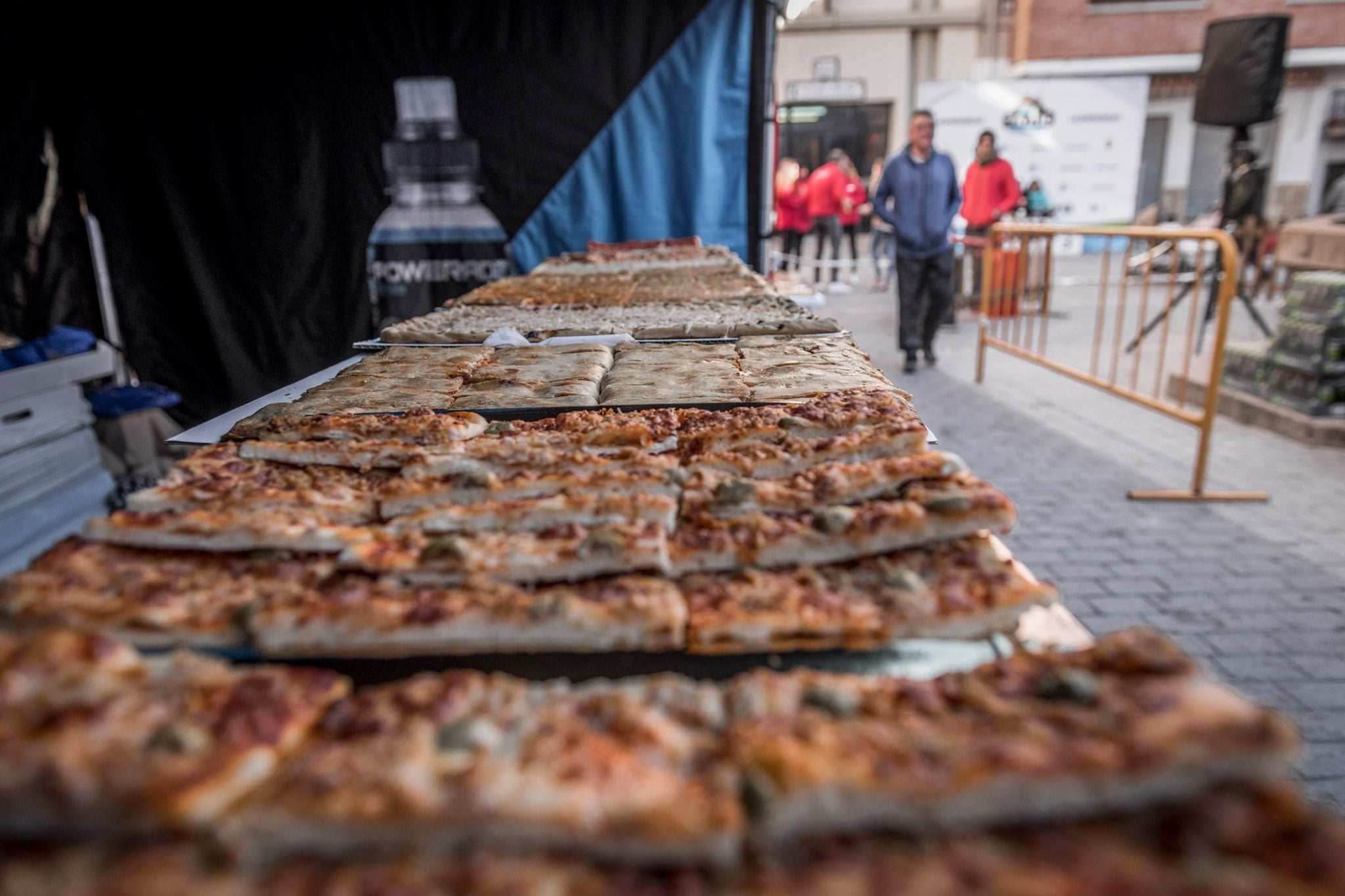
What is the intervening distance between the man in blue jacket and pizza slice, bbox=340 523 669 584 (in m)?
8.30

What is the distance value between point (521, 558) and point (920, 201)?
8.68 metres

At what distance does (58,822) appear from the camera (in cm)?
113

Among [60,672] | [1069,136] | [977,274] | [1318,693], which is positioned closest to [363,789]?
[60,672]

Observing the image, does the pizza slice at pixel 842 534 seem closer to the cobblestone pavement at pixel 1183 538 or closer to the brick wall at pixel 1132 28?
the cobblestone pavement at pixel 1183 538

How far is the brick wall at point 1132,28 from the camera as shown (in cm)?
1958

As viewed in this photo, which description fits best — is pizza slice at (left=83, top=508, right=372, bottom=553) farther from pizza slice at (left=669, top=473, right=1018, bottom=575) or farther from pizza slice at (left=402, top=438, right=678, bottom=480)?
pizza slice at (left=669, top=473, right=1018, bottom=575)

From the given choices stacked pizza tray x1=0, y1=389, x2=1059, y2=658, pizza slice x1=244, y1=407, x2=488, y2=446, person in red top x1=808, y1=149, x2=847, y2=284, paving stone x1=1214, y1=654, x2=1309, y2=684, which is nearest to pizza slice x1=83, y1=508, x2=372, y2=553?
stacked pizza tray x1=0, y1=389, x2=1059, y2=658

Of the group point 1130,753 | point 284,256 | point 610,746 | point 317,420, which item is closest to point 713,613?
point 610,746

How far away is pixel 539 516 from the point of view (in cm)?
195

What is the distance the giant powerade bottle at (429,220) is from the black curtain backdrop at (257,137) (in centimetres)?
12

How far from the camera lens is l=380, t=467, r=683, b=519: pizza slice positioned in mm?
2076

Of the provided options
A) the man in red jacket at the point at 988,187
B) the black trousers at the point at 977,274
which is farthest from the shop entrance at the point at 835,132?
the man in red jacket at the point at 988,187

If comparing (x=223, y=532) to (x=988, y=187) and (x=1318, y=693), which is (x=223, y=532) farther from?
(x=988, y=187)

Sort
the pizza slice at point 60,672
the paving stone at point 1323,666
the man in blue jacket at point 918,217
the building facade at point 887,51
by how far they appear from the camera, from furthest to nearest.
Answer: the building facade at point 887,51 < the man in blue jacket at point 918,217 < the paving stone at point 1323,666 < the pizza slice at point 60,672
